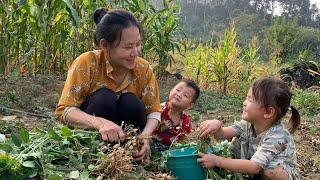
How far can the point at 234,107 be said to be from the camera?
5.92 metres

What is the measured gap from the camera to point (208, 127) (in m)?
2.23

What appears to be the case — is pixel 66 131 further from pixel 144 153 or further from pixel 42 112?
pixel 42 112

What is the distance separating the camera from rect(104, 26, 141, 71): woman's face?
233 cm

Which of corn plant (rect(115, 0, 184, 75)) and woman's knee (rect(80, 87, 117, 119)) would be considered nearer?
woman's knee (rect(80, 87, 117, 119))

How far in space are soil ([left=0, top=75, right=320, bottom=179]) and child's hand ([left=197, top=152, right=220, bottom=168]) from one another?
4.64 feet

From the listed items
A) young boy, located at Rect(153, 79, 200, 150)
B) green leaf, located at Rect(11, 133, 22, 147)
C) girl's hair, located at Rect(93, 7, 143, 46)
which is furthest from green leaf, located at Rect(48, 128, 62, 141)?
young boy, located at Rect(153, 79, 200, 150)

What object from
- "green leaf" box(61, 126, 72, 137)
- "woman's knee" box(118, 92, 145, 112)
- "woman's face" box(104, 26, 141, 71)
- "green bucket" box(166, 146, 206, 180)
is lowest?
"green bucket" box(166, 146, 206, 180)

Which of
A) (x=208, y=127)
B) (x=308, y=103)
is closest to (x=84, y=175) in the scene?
(x=208, y=127)

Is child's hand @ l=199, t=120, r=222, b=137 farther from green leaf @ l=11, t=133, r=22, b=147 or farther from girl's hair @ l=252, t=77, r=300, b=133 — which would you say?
green leaf @ l=11, t=133, r=22, b=147

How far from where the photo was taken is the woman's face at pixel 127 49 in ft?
7.65

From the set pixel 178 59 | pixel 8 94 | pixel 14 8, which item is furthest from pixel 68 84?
pixel 178 59

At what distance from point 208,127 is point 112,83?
62cm

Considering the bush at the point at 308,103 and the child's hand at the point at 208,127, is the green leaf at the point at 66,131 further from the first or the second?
the bush at the point at 308,103

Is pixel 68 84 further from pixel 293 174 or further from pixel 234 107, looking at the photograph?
pixel 234 107
